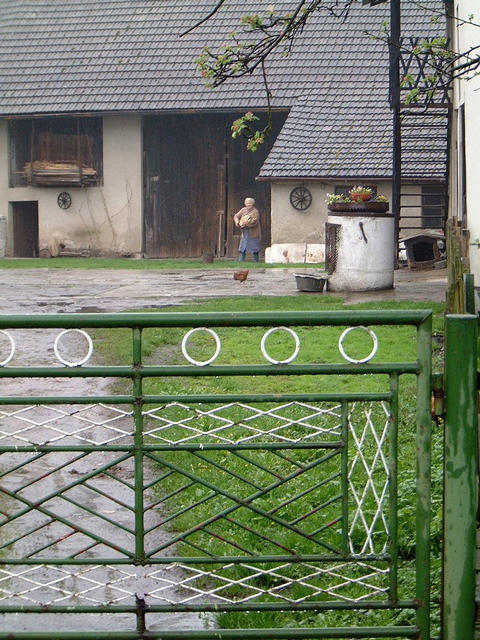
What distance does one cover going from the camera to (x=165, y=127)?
30.0 metres

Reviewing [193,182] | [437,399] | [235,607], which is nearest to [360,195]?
[437,399]

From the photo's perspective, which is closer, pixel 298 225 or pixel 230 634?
pixel 230 634

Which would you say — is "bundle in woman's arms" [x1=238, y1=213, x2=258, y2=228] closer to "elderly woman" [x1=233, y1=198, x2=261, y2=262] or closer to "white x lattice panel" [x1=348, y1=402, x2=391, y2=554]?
"elderly woman" [x1=233, y1=198, x2=261, y2=262]

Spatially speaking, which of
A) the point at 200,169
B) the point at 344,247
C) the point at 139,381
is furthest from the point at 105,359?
the point at 200,169

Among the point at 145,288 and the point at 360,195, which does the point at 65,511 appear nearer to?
the point at 360,195

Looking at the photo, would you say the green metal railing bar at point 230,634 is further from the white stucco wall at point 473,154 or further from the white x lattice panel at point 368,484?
the white stucco wall at point 473,154

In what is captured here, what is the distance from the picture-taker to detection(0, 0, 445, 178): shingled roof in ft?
89.9

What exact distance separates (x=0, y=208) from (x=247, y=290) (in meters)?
15.3

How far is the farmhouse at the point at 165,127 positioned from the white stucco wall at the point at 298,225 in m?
0.03

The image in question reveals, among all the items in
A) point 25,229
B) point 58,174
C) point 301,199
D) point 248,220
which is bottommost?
point 25,229

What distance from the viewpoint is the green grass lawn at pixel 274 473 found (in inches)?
159

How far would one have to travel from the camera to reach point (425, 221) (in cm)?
2533

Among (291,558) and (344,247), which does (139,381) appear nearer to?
(291,558)

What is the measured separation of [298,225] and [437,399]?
2365 cm
